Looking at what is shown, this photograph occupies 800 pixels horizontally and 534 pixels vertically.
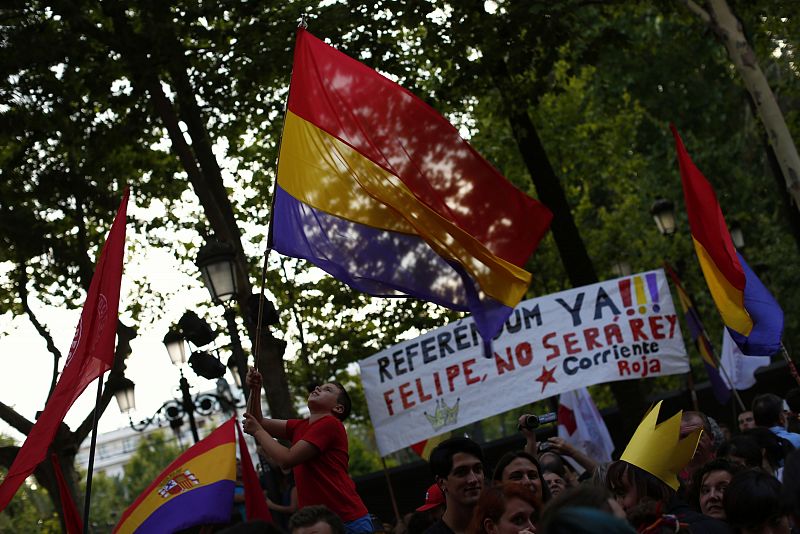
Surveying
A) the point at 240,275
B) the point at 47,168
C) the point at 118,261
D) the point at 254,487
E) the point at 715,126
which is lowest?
the point at 254,487

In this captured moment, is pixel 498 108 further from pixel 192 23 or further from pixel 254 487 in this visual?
pixel 254 487

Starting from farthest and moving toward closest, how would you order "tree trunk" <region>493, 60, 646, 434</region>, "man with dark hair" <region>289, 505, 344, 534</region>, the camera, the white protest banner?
1. "tree trunk" <region>493, 60, 646, 434</region>
2. the white protest banner
3. the camera
4. "man with dark hair" <region>289, 505, 344, 534</region>

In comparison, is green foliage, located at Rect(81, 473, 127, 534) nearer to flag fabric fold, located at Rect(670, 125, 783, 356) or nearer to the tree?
the tree

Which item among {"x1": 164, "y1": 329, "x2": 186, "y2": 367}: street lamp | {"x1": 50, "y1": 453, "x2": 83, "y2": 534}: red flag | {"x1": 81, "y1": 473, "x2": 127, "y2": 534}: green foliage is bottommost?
{"x1": 50, "y1": 453, "x2": 83, "y2": 534}: red flag

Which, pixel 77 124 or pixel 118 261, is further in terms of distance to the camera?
pixel 77 124

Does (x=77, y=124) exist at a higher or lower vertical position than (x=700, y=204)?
higher

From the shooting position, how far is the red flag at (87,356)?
686cm

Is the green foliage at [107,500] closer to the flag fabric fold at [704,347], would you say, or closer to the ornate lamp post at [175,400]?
the ornate lamp post at [175,400]

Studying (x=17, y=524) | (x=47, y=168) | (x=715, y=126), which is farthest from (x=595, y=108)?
(x=17, y=524)

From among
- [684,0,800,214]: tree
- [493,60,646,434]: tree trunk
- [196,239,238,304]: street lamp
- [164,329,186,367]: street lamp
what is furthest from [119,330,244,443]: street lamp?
[684,0,800,214]: tree

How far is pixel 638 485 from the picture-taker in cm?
556

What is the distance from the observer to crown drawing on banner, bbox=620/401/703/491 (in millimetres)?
5438

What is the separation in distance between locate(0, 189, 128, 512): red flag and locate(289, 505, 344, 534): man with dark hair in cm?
195

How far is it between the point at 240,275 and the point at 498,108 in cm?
495
